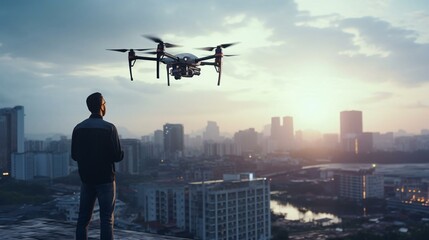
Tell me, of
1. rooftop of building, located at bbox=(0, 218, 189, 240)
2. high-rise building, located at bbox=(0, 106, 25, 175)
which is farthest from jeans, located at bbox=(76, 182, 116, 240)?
high-rise building, located at bbox=(0, 106, 25, 175)

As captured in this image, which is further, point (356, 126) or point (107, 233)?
point (356, 126)

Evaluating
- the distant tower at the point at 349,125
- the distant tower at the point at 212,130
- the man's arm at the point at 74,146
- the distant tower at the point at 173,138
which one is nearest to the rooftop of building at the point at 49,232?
the man's arm at the point at 74,146

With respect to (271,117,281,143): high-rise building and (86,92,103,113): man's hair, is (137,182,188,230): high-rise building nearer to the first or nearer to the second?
(86,92,103,113): man's hair

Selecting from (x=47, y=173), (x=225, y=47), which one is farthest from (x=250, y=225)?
(x=47, y=173)

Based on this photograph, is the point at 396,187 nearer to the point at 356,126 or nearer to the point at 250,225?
the point at 250,225

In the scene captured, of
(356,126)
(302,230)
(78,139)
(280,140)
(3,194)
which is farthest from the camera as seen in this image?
(280,140)
